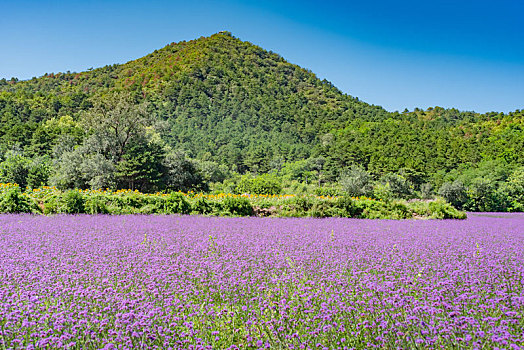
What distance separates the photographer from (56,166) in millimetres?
18281

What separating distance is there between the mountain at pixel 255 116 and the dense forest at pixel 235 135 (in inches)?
9.0

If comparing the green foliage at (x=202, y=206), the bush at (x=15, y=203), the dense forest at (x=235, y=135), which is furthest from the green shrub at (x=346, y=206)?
the bush at (x=15, y=203)

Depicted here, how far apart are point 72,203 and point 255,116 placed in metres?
51.6

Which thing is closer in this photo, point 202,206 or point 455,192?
point 202,206

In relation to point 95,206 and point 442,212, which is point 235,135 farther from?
point 95,206

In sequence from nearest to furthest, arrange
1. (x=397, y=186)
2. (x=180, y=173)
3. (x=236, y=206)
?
1. (x=236, y=206)
2. (x=180, y=173)
3. (x=397, y=186)

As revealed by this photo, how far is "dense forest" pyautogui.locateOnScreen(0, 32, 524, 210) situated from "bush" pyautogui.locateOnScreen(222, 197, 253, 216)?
7159 mm

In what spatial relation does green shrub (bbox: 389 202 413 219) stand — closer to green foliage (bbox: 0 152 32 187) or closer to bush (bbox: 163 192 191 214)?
bush (bbox: 163 192 191 214)

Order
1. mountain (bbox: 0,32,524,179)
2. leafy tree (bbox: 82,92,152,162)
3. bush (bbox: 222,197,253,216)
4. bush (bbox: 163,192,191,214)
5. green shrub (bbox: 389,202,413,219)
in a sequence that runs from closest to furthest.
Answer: bush (bbox: 163,192,191,214) → bush (bbox: 222,197,253,216) → green shrub (bbox: 389,202,413,219) → leafy tree (bbox: 82,92,152,162) → mountain (bbox: 0,32,524,179)

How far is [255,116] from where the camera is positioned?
60188mm

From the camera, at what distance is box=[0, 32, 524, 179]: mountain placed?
116 ft

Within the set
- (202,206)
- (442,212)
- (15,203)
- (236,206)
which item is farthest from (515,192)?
(15,203)

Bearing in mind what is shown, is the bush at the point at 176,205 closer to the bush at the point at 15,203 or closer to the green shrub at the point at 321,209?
the bush at the point at 15,203

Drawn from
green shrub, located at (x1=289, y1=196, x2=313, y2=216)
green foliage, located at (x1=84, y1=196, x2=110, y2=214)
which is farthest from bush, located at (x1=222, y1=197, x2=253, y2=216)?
Answer: green foliage, located at (x1=84, y1=196, x2=110, y2=214)
